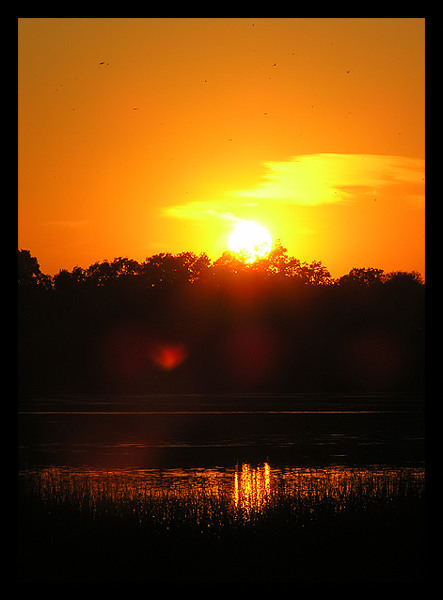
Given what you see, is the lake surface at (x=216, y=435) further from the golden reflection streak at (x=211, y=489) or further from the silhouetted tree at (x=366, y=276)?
the silhouetted tree at (x=366, y=276)

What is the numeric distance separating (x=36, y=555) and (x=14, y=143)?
7.73 m

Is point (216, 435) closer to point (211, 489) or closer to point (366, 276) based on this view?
point (211, 489)

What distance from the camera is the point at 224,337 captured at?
108 meters

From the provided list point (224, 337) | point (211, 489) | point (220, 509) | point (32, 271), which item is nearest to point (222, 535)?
point (220, 509)

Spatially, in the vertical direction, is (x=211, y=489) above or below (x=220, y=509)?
below

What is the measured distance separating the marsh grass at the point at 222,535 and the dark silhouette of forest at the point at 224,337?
267ft

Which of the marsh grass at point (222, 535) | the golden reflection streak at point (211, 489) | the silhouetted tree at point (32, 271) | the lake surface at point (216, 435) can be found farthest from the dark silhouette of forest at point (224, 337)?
the marsh grass at point (222, 535)

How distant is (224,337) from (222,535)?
92.0 meters

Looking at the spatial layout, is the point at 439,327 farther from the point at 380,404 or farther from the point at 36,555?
the point at 380,404

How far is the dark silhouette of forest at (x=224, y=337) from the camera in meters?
104

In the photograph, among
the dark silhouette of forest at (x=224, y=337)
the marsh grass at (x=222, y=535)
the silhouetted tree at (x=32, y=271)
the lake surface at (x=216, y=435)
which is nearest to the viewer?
the marsh grass at (x=222, y=535)

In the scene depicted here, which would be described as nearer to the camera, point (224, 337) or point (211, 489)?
point (211, 489)

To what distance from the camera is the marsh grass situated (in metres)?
14.0

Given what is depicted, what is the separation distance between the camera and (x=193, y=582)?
13.4m
